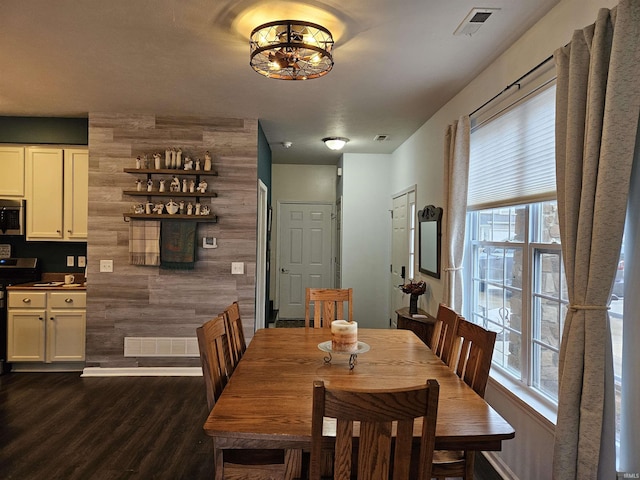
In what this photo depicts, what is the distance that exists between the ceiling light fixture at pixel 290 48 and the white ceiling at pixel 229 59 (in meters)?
0.06

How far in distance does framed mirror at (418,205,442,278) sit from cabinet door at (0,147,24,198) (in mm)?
4102

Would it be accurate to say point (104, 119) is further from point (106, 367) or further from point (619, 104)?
point (619, 104)

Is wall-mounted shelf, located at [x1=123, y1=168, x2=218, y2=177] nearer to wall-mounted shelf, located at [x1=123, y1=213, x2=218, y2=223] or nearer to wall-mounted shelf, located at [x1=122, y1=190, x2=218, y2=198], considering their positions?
wall-mounted shelf, located at [x1=122, y1=190, x2=218, y2=198]

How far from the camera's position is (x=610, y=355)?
160 centimetres

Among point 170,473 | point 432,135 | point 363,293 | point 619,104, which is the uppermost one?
point 432,135

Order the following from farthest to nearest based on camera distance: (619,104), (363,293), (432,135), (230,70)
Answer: (363,293) → (432,135) → (230,70) → (619,104)

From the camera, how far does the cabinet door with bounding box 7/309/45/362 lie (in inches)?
161

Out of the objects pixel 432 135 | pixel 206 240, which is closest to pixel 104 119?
pixel 206 240

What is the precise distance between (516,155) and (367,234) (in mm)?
3529

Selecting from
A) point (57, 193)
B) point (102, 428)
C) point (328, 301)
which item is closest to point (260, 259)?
point (328, 301)

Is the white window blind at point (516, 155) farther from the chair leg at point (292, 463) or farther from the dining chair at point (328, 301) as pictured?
the chair leg at point (292, 463)

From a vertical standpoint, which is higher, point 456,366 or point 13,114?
point 13,114

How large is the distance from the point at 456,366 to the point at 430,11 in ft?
6.01

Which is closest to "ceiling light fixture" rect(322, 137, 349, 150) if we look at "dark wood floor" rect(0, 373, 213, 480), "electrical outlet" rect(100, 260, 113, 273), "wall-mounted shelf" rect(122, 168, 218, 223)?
"wall-mounted shelf" rect(122, 168, 218, 223)
